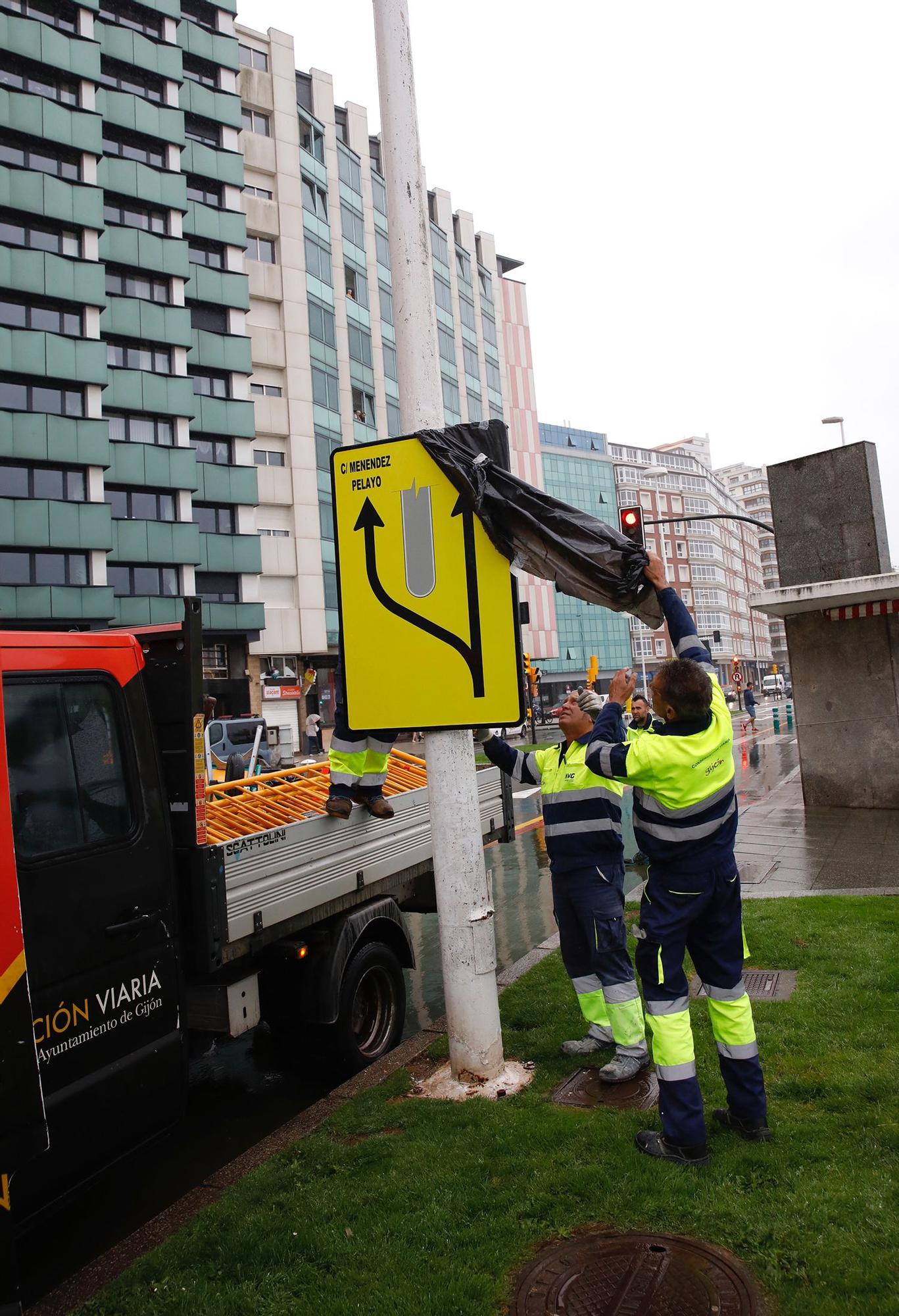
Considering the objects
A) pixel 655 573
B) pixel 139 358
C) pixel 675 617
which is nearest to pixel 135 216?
pixel 139 358

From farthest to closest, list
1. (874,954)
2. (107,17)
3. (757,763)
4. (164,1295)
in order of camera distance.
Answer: (107,17)
(757,763)
(874,954)
(164,1295)

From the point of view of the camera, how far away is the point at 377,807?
5383 mm

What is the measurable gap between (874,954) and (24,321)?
37138 millimetres

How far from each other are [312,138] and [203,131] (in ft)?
22.5

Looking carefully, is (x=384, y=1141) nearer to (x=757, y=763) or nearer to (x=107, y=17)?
(x=757, y=763)

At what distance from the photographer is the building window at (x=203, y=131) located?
41.1 meters

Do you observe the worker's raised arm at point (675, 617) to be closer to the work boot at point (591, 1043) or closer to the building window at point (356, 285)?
the work boot at point (591, 1043)

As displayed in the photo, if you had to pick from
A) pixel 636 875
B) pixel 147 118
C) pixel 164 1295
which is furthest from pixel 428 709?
pixel 147 118

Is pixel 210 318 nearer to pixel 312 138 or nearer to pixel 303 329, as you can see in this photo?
pixel 303 329

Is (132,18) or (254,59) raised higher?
(254,59)

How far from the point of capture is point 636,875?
1015 centimetres

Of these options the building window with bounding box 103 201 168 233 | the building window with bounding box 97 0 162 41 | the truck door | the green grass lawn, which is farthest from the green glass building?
the truck door

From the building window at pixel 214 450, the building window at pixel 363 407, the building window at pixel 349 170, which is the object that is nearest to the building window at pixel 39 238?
the building window at pixel 214 450

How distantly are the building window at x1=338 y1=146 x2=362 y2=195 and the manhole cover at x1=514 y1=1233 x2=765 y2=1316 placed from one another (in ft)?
172
